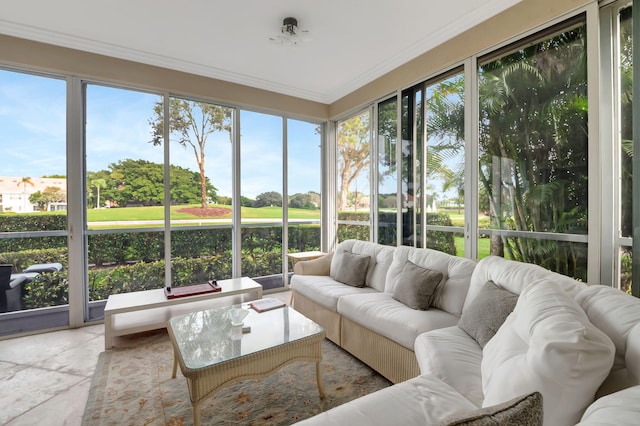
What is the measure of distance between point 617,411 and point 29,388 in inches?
127

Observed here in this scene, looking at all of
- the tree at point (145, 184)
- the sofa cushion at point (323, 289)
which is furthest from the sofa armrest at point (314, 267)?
the tree at point (145, 184)

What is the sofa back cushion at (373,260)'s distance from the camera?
303cm

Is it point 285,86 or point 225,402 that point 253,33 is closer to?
point 285,86

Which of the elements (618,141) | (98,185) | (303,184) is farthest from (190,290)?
(618,141)

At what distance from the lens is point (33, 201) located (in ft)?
10.2

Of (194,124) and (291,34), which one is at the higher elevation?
(291,34)

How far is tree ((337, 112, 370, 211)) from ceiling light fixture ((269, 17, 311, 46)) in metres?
1.55

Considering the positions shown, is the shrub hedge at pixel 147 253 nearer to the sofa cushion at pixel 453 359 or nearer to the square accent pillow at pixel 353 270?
the square accent pillow at pixel 353 270

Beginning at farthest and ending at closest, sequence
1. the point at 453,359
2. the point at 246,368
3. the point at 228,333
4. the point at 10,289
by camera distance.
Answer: the point at 10,289
the point at 228,333
the point at 246,368
the point at 453,359

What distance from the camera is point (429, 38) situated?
3.07 m

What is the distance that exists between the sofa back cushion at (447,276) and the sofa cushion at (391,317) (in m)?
0.08

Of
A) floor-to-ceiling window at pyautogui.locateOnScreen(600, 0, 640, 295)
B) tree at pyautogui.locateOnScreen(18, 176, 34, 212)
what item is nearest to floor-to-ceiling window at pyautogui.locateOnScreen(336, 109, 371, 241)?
floor-to-ceiling window at pyautogui.locateOnScreen(600, 0, 640, 295)

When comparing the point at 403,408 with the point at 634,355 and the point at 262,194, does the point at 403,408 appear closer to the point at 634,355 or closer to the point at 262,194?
the point at 634,355

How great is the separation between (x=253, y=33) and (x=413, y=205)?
255 cm
